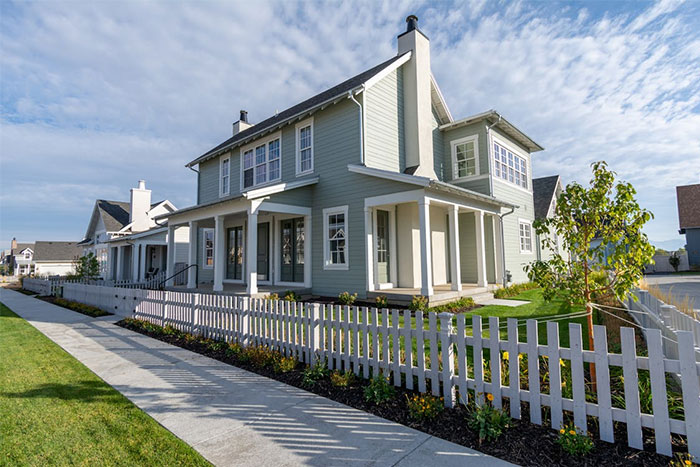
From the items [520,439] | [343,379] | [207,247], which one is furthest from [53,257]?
[520,439]

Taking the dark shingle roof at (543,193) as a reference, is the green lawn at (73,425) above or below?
below

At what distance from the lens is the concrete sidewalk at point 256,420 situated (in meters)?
2.79

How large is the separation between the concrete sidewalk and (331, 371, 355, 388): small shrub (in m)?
0.30

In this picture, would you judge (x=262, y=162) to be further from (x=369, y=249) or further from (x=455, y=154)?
(x=455, y=154)

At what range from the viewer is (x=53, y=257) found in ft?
161

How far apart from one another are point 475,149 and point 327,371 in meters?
12.1

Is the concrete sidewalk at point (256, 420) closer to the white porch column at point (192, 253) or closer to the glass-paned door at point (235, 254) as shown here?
the white porch column at point (192, 253)

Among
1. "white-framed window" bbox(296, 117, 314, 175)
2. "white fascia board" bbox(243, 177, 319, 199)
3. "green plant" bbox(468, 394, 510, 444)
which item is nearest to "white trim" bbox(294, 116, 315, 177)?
"white-framed window" bbox(296, 117, 314, 175)

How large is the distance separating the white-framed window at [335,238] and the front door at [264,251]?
131 inches

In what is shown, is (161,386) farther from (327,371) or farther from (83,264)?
(83,264)

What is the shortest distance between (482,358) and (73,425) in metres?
4.16

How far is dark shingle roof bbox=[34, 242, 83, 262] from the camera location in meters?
48.9

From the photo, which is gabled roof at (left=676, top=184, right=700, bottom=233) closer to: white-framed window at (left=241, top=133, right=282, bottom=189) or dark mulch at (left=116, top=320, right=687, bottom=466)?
white-framed window at (left=241, top=133, right=282, bottom=189)

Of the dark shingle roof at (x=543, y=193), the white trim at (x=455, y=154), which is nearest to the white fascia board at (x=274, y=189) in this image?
the white trim at (x=455, y=154)
